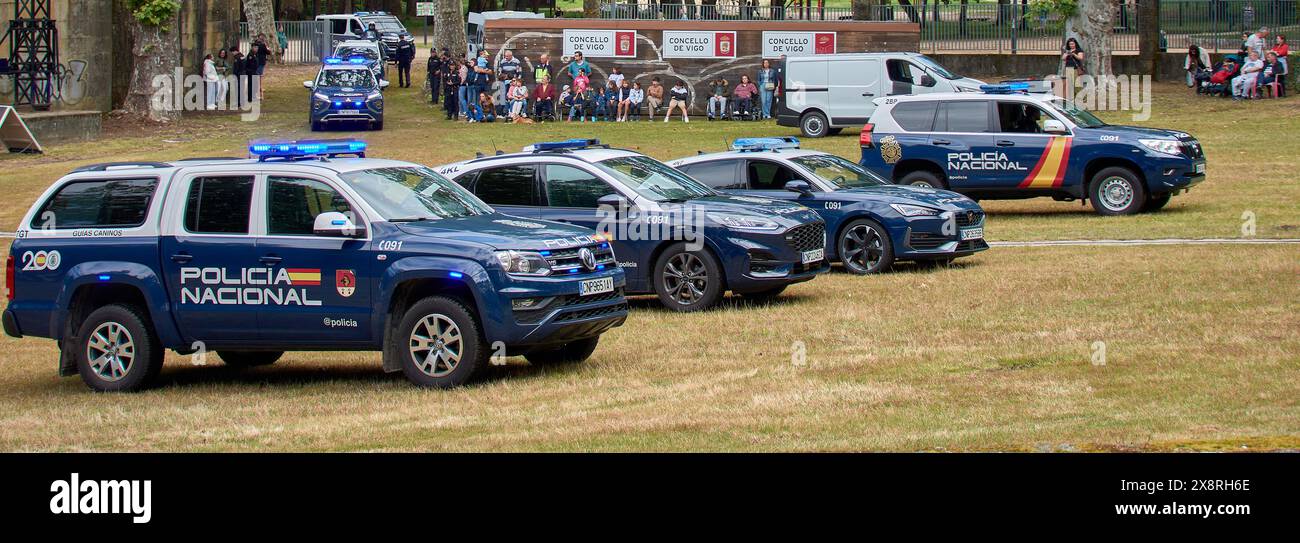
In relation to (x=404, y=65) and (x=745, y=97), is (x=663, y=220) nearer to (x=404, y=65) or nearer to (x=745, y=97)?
(x=745, y=97)

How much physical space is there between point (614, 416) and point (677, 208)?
5.37 metres

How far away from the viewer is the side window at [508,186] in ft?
49.9

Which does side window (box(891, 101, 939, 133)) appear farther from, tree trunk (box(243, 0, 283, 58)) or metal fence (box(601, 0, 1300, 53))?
tree trunk (box(243, 0, 283, 58))

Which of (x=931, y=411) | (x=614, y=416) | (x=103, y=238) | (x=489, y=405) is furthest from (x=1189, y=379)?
(x=103, y=238)

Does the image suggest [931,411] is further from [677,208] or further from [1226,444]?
[677,208]

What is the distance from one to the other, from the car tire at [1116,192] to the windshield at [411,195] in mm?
11963

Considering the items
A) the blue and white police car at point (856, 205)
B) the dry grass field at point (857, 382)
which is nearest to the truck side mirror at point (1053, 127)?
the dry grass field at point (857, 382)

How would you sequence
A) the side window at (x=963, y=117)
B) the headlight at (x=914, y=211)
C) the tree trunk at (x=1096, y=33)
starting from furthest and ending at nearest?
the tree trunk at (x=1096, y=33)
the side window at (x=963, y=117)
the headlight at (x=914, y=211)

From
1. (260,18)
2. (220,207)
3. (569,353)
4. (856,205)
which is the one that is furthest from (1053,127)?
(260,18)

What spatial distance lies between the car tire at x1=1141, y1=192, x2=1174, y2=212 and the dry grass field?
4.01m

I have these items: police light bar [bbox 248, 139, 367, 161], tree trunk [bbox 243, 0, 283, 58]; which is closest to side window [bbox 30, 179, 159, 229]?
police light bar [bbox 248, 139, 367, 161]

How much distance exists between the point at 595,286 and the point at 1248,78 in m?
30.2

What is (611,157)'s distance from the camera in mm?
15352

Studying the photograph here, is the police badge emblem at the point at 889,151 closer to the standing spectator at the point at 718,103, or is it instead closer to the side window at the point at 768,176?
the side window at the point at 768,176
